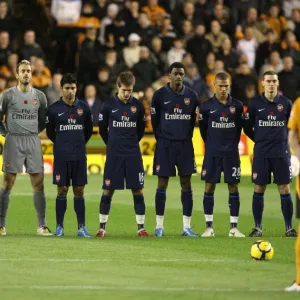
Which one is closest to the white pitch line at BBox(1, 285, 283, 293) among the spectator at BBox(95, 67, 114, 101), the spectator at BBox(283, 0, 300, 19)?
the spectator at BBox(95, 67, 114, 101)

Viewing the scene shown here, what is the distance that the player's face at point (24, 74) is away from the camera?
15852 mm

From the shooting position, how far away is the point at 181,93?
53.9 feet

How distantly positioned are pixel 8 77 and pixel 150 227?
26.5 feet

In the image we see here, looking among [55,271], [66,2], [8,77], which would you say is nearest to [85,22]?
[66,2]

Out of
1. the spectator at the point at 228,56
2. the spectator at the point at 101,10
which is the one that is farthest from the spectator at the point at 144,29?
the spectator at the point at 228,56

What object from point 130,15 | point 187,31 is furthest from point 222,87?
point 187,31

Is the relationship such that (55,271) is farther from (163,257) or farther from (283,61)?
(283,61)

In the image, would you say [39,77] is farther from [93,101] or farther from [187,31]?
[187,31]

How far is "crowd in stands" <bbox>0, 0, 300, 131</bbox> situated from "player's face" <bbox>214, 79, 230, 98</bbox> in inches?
354

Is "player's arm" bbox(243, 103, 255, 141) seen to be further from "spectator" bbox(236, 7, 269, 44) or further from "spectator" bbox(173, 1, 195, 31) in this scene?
"spectator" bbox(236, 7, 269, 44)

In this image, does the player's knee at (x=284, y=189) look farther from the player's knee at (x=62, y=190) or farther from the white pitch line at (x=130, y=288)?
the white pitch line at (x=130, y=288)

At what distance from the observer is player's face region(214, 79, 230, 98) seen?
16.2 metres

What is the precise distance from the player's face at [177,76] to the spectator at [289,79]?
41.9 ft

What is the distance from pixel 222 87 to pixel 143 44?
39.7 ft
